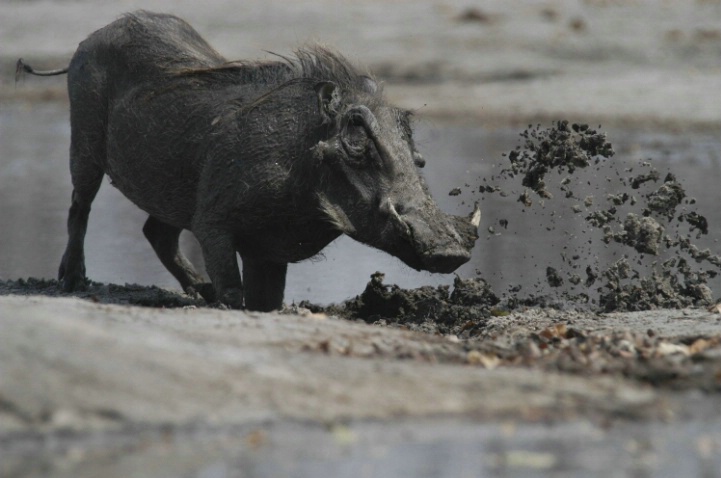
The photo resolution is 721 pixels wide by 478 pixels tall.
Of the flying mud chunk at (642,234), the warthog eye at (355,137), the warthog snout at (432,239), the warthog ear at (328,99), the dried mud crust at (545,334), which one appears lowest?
the dried mud crust at (545,334)

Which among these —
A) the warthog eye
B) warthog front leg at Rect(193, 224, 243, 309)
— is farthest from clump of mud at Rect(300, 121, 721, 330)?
the warthog eye

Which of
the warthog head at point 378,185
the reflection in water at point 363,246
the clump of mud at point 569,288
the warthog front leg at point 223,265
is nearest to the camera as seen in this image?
the warthog head at point 378,185

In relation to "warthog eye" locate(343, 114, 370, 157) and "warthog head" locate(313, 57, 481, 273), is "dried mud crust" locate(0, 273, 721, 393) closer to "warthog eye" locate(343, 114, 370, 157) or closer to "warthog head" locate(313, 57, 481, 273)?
"warthog head" locate(313, 57, 481, 273)

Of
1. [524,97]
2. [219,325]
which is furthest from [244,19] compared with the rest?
[219,325]

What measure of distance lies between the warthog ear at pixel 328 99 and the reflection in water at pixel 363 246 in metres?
0.60

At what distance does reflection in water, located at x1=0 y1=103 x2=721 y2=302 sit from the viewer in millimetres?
8734

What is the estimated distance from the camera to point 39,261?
9.23 meters

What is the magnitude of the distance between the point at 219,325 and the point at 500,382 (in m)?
1.27

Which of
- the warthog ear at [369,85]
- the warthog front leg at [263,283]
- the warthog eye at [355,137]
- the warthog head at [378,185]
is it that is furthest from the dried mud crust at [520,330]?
the warthog ear at [369,85]

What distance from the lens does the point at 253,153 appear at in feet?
21.5

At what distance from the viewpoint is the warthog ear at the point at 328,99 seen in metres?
6.51

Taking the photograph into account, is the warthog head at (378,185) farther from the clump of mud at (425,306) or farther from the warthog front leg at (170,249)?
Result: the warthog front leg at (170,249)

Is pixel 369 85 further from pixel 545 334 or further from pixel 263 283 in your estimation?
pixel 545 334

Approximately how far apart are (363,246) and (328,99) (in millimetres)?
3398
